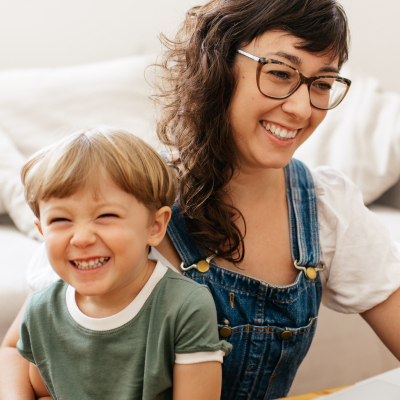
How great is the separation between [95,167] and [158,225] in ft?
0.49

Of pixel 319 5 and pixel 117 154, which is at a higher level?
pixel 319 5

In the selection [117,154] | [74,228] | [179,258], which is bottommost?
[179,258]

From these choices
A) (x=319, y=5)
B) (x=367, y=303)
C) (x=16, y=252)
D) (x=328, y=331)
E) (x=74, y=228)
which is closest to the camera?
(x=74, y=228)

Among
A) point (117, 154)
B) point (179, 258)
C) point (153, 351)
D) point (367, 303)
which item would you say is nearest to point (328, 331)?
point (367, 303)

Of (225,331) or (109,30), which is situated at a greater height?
(109,30)

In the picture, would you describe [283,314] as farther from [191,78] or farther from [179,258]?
[191,78]

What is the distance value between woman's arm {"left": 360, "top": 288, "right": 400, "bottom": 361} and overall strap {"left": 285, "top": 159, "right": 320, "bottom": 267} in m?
0.16

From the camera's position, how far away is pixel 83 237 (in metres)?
0.65

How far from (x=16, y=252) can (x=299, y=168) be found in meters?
0.82

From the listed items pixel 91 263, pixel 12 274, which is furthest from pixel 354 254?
pixel 12 274

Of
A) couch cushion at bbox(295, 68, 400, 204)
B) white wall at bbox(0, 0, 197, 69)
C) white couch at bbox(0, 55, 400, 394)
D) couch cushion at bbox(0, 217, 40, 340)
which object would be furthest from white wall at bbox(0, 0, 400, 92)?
couch cushion at bbox(0, 217, 40, 340)

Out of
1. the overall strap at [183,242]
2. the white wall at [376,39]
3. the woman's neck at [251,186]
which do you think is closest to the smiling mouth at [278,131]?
the woman's neck at [251,186]

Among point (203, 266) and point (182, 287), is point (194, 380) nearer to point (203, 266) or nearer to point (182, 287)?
point (182, 287)

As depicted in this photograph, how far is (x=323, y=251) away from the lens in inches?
39.8
